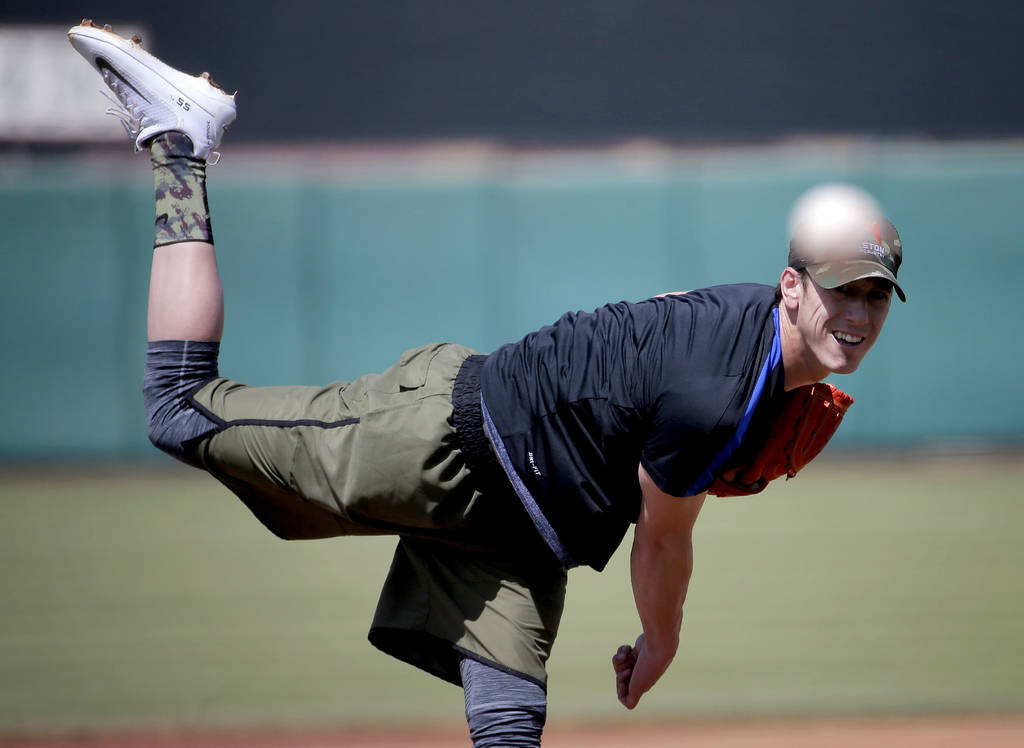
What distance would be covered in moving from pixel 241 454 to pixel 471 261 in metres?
8.00

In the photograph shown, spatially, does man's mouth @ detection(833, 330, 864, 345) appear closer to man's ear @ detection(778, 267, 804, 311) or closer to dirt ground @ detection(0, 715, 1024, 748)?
man's ear @ detection(778, 267, 804, 311)

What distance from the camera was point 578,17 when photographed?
11.8m

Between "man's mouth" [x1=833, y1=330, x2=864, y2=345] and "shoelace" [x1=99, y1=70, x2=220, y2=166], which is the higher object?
"shoelace" [x1=99, y1=70, x2=220, y2=166]

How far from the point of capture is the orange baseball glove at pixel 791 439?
2.53 m

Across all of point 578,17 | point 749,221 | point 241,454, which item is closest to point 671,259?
point 749,221

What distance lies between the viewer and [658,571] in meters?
2.57

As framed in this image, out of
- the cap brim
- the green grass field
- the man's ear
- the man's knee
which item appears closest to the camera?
the cap brim

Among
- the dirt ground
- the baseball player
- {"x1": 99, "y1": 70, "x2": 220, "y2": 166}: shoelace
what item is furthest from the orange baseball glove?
the dirt ground

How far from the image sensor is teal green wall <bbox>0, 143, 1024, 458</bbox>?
33.6 feet

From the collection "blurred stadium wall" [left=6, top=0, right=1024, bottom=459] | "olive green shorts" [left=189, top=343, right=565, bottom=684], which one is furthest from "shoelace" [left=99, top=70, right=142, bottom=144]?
"blurred stadium wall" [left=6, top=0, right=1024, bottom=459]

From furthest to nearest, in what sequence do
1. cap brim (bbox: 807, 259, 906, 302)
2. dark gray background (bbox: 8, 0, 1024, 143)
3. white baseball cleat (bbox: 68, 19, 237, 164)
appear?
Result: dark gray background (bbox: 8, 0, 1024, 143)
white baseball cleat (bbox: 68, 19, 237, 164)
cap brim (bbox: 807, 259, 906, 302)

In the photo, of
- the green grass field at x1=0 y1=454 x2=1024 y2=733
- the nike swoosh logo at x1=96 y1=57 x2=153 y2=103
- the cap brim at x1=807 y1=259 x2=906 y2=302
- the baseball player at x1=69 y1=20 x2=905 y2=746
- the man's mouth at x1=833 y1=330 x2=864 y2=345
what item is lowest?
the green grass field at x1=0 y1=454 x2=1024 y2=733

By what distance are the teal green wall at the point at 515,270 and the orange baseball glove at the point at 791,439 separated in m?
7.75

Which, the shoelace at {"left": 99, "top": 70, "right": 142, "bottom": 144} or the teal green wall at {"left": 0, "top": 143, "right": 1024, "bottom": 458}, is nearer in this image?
the shoelace at {"left": 99, "top": 70, "right": 142, "bottom": 144}
